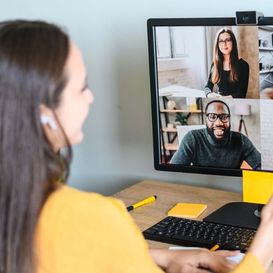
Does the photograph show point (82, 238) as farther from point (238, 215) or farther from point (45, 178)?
point (238, 215)

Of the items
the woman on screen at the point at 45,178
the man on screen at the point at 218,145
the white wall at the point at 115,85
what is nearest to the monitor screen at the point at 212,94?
the man on screen at the point at 218,145

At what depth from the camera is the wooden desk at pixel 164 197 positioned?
1405 mm

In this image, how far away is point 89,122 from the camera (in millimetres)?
1866

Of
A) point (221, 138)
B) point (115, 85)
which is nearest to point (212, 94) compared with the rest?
point (221, 138)

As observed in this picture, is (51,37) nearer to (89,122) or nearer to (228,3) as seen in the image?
(228,3)

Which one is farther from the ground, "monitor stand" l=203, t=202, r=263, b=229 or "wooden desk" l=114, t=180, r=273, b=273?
"wooden desk" l=114, t=180, r=273, b=273

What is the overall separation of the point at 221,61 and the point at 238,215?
0.37 m

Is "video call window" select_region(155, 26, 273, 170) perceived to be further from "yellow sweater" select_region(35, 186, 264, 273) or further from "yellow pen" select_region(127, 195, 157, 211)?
"yellow sweater" select_region(35, 186, 264, 273)

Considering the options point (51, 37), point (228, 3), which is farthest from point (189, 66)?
point (51, 37)

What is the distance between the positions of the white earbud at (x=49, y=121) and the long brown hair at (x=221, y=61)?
59 cm

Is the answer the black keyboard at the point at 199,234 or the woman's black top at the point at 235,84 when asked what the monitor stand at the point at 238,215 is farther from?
the woman's black top at the point at 235,84

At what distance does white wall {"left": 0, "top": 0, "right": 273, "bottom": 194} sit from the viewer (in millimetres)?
1688

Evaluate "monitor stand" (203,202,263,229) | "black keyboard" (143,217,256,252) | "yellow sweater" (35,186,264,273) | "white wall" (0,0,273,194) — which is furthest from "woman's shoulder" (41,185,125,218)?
"white wall" (0,0,273,194)

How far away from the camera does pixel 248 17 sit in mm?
1267
